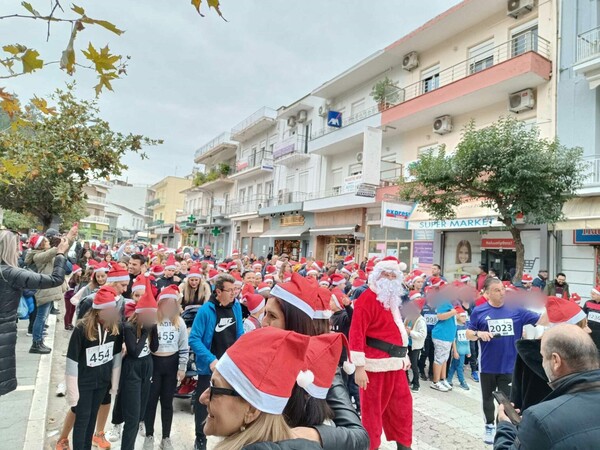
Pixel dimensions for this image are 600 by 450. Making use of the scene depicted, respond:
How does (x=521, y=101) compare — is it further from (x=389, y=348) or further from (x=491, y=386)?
(x=389, y=348)

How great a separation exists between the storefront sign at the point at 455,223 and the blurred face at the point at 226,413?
13.0 metres

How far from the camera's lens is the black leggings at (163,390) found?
3.93 m

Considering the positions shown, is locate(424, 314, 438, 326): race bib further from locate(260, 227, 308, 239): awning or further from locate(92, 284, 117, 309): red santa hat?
locate(260, 227, 308, 239): awning

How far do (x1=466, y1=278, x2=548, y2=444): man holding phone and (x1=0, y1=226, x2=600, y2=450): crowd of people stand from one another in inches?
0.5

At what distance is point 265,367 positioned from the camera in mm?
1294

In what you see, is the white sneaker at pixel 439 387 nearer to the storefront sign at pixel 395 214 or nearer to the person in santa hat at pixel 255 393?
the person in santa hat at pixel 255 393

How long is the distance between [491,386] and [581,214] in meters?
8.84

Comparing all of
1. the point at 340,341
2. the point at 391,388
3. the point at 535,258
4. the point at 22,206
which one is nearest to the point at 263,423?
the point at 340,341

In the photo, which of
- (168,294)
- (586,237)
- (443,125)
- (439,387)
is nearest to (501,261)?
(586,237)

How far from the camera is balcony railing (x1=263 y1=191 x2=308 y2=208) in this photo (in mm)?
24925

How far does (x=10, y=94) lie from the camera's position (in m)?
2.25

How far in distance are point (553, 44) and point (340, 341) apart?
15.2 meters

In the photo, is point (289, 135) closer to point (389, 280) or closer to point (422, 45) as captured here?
point (422, 45)

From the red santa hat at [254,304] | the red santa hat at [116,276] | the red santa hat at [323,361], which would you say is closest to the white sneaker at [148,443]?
the red santa hat at [254,304]
